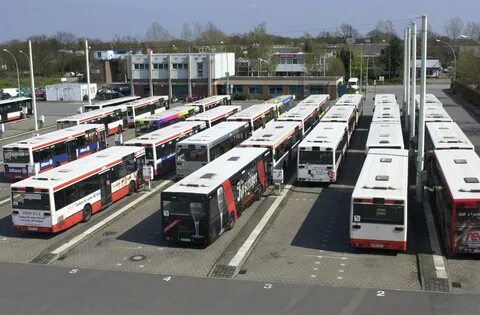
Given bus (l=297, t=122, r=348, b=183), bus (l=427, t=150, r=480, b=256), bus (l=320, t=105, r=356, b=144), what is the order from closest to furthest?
bus (l=427, t=150, r=480, b=256)
bus (l=297, t=122, r=348, b=183)
bus (l=320, t=105, r=356, b=144)

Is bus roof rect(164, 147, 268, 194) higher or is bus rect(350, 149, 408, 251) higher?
bus roof rect(164, 147, 268, 194)

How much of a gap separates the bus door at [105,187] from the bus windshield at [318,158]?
8.58m

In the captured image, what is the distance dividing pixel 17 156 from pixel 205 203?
592 inches

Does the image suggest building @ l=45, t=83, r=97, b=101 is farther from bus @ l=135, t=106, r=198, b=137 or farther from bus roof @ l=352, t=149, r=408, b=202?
bus roof @ l=352, t=149, r=408, b=202

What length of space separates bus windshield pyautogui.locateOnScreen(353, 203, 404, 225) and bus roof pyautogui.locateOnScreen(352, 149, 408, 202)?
294 mm

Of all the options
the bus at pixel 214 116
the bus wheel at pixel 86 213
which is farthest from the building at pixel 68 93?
the bus wheel at pixel 86 213

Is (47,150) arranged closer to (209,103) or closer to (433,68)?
(209,103)

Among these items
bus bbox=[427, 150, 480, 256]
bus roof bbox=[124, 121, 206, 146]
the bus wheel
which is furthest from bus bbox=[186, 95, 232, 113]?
bus bbox=[427, 150, 480, 256]

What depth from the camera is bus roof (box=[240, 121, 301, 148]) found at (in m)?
27.1

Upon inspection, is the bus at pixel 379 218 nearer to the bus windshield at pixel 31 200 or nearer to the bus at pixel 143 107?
the bus windshield at pixel 31 200

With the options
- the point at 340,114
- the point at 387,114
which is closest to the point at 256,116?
the point at 340,114

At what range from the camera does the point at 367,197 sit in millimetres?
17062

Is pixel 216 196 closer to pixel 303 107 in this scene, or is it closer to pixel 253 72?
pixel 303 107

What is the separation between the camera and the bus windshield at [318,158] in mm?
26000
